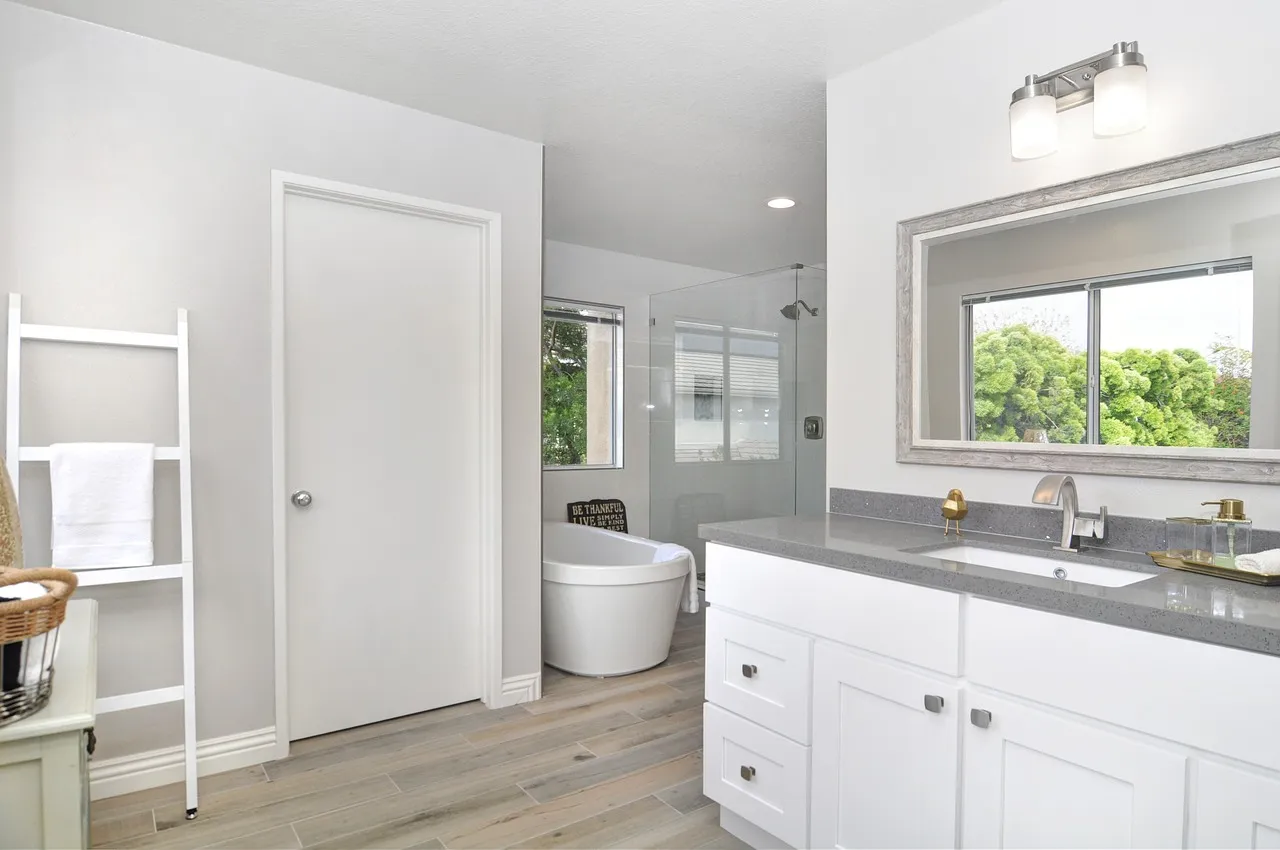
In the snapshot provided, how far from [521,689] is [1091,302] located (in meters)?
2.55

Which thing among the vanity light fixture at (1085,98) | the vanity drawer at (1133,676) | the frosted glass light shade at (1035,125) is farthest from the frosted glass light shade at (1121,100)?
the vanity drawer at (1133,676)

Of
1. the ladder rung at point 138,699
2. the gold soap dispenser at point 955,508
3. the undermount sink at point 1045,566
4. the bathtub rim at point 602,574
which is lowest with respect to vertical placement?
the ladder rung at point 138,699

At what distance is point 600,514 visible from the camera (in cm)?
492

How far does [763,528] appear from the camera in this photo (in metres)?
2.13

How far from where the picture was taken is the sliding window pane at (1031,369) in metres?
1.89

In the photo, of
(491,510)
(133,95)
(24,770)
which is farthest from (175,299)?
(24,770)

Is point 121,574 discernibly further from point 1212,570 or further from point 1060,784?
point 1212,570

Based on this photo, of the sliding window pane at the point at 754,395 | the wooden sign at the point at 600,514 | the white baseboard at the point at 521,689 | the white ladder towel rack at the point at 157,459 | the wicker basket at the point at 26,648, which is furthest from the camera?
the wooden sign at the point at 600,514

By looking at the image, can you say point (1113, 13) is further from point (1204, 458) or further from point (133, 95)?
point (133, 95)

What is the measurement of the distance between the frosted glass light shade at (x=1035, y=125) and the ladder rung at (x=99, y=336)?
251 cm

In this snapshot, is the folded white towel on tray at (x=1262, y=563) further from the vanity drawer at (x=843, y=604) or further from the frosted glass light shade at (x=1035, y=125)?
the frosted glass light shade at (x=1035, y=125)

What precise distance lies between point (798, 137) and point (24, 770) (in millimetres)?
3036

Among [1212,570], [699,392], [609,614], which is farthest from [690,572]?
[1212,570]

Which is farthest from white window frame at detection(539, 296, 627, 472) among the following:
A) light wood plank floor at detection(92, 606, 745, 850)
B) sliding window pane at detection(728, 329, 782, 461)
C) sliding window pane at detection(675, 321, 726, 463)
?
light wood plank floor at detection(92, 606, 745, 850)
